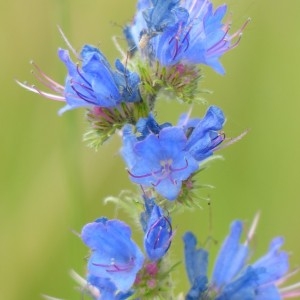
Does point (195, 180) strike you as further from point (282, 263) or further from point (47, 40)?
point (47, 40)

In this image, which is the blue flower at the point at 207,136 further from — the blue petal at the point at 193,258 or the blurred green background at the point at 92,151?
the blurred green background at the point at 92,151

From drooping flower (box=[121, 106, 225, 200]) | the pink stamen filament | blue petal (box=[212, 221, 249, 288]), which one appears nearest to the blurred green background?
blue petal (box=[212, 221, 249, 288])

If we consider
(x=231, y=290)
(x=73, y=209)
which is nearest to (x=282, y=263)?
(x=231, y=290)

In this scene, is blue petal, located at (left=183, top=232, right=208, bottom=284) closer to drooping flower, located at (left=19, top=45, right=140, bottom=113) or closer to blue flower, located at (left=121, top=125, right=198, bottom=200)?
blue flower, located at (left=121, top=125, right=198, bottom=200)

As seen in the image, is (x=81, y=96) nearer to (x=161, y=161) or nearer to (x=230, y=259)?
(x=161, y=161)

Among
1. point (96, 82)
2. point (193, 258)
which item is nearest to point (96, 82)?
point (96, 82)

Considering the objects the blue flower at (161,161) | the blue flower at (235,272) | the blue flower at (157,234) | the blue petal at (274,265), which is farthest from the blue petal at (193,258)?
the blue flower at (161,161)
